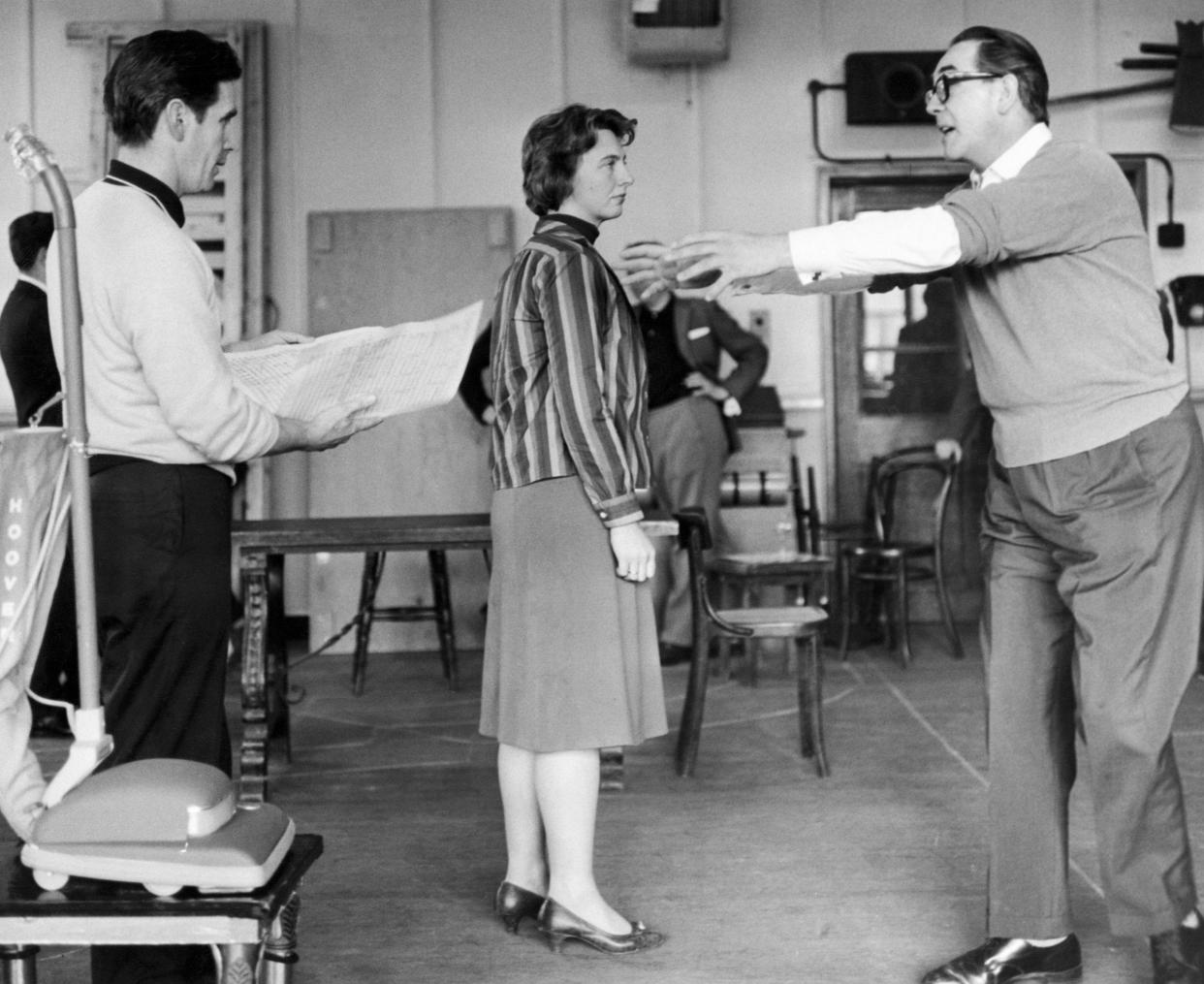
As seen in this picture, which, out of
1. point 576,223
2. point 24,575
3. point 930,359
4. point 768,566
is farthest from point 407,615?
point 24,575

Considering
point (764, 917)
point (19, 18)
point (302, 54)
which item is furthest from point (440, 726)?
point (19, 18)

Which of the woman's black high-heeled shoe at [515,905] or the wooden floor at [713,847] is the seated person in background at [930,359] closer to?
the wooden floor at [713,847]

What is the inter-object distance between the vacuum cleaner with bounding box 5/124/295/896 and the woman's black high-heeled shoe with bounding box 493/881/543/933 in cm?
133

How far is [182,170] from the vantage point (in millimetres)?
2363

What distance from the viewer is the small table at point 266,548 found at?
429cm

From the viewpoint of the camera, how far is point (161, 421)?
90.6 inches

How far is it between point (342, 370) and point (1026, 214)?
116 cm

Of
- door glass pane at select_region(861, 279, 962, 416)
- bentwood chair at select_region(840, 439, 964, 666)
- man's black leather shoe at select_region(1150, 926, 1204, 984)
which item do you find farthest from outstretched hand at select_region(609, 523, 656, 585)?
door glass pane at select_region(861, 279, 962, 416)

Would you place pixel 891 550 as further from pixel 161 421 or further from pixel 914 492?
pixel 161 421

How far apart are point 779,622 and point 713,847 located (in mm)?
1003

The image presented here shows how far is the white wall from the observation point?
7.48 meters

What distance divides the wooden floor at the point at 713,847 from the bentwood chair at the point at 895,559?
749 mm

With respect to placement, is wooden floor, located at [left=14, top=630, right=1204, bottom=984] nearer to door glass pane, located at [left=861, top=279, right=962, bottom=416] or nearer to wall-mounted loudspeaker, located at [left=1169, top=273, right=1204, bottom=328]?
door glass pane, located at [left=861, top=279, right=962, bottom=416]

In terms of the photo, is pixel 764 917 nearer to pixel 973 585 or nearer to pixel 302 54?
pixel 973 585
